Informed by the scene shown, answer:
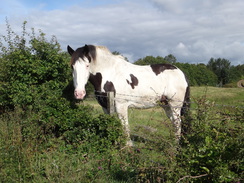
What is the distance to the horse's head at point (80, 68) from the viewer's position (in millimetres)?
5500

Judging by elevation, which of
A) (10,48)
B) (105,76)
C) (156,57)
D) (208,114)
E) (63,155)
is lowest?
(63,155)

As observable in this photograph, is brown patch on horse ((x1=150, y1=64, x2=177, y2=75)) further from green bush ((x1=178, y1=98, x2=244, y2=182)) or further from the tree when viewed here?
the tree

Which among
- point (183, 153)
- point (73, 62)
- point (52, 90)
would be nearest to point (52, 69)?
point (52, 90)

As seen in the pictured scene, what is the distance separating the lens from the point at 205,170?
2.88 metres

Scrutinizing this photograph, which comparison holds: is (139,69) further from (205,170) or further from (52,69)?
(205,170)

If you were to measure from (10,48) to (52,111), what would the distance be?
8.17 feet

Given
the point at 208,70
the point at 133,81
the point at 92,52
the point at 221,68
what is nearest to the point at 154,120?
the point at 133,81

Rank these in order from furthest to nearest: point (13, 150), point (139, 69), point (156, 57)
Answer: point (156, 57), point (139, 69), point (13, 150)

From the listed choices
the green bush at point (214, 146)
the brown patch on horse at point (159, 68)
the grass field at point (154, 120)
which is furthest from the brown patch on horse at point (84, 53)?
the green bush at point (214, 146)

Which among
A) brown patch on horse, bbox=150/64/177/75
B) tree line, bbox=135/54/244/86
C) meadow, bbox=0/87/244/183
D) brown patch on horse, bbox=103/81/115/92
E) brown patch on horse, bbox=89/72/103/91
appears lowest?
meadow, bbox=0/87/244/183

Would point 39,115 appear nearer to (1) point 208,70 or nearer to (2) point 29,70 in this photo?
(2) point 29,70

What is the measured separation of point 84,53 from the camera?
5711mm

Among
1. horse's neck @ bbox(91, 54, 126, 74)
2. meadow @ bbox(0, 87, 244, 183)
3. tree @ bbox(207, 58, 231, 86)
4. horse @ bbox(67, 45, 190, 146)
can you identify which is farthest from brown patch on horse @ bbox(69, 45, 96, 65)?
tree @ bbox(207, 58, 231, 86)

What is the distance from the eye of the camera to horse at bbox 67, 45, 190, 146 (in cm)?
564
